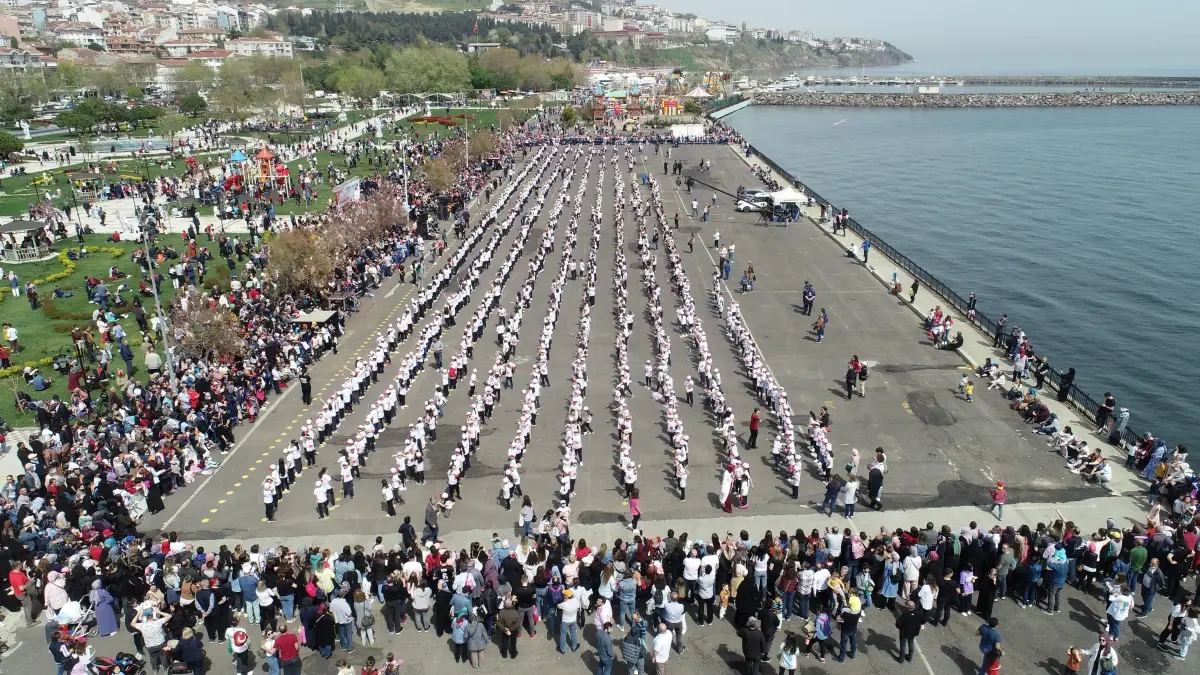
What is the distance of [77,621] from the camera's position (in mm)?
13617

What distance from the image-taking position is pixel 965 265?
178ft

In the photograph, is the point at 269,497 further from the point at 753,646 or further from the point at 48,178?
the point at 48,178

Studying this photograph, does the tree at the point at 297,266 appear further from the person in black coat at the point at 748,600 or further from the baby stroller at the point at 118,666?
the person in black coat at the point at 748,600

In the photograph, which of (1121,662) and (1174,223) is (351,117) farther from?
(1121,662)

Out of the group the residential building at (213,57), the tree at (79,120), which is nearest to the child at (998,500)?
the tree at (79,120)

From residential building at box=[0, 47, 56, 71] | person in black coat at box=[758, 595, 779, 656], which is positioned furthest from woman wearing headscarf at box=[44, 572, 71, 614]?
residential building at box=[0, 47, 56, 71]

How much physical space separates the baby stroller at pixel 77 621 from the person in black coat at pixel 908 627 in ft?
46.2

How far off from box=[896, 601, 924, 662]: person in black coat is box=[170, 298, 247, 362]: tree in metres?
23.7

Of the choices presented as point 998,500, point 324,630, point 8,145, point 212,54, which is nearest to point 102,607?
point 324,630

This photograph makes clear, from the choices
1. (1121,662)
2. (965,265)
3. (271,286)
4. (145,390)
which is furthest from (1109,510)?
(965,265)

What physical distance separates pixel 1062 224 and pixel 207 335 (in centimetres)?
6756

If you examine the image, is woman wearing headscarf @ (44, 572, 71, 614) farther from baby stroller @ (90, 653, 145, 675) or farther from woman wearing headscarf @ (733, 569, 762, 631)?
woman wearing headscarf @ (733, 569, 762, 631)

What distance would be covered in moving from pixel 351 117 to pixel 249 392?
109 m

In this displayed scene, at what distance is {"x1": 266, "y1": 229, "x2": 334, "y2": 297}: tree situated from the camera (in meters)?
33.9
